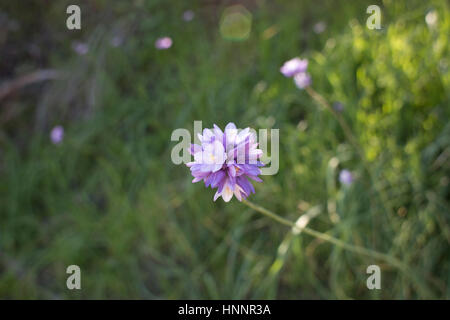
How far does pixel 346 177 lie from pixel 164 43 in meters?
1.47

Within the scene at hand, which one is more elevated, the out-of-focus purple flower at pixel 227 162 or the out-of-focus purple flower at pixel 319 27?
the out-of-focus purple flower at pixel 319 27

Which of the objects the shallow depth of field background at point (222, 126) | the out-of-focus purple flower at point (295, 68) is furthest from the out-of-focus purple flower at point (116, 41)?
the out-of-focus purple flower at point (295, 68)

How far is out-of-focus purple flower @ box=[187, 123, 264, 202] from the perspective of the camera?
1089mm

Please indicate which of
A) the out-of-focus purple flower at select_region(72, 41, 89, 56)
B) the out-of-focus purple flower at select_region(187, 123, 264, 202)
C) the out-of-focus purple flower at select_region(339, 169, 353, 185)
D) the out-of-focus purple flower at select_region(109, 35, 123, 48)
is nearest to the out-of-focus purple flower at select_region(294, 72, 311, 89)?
the out-of-focus purple flower at select_region(339, 169, 353, 185)

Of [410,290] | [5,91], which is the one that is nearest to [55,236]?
[5,91]

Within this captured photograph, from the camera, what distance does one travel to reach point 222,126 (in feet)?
7.96

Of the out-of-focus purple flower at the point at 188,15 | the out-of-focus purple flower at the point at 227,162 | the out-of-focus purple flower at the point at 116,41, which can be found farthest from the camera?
the out-of-focus purple flower at the point at 116,41

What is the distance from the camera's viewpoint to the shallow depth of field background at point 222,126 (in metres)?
1.93

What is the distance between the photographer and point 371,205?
194 centimetres

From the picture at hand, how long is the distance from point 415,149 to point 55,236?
73.4 inches

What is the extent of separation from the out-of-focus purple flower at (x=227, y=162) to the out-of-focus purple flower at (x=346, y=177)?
906 mm

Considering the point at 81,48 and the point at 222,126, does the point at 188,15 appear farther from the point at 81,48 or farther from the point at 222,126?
the point at 222,126

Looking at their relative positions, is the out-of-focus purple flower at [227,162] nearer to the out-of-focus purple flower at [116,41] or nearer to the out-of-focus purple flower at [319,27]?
the out-of-focus purple flower at [319,27]
